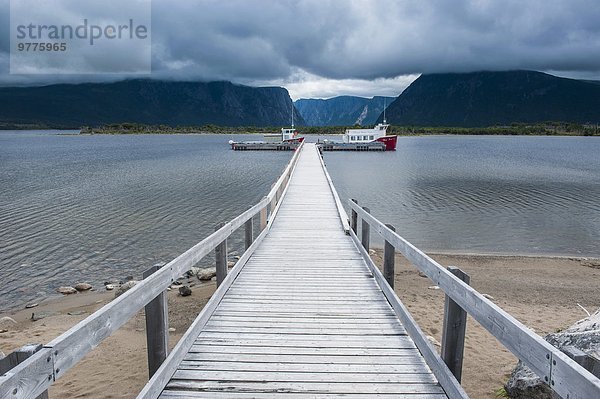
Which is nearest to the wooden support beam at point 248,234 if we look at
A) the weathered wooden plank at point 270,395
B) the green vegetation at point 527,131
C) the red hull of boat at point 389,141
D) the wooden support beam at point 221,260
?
the wooden support beam at point 221,260

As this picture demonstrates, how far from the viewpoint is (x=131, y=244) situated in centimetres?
1540

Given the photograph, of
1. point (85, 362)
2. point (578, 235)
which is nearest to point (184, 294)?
point (85, 362)

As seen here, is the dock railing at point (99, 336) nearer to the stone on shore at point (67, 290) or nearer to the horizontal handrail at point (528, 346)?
the horizontal handrail at point (528, 346)

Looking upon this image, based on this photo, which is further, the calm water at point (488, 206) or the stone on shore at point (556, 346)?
the calm water at point (488, 206)

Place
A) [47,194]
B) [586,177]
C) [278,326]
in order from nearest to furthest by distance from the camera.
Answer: [278,326]
[47,194]
[586,177]

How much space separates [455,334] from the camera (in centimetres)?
339

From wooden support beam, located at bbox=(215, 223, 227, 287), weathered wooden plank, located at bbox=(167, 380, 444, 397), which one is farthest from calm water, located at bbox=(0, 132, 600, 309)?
weathered wooden plank, located at bbox=(167, 380, 444, 397)

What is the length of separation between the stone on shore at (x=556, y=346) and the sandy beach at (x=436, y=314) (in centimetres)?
120

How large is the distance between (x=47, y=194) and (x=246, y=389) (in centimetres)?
2771

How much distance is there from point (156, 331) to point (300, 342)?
1.51 metres

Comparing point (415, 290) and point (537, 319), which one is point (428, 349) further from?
point (415, 290)

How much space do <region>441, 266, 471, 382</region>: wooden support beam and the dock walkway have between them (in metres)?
0.23

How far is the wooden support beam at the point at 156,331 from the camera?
352 cm

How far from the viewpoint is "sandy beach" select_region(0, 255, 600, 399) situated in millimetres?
6246
